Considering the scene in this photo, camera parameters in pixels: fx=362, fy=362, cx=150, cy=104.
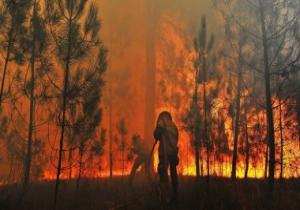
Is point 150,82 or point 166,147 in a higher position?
point 150,82

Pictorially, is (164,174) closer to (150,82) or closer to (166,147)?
(166,147)

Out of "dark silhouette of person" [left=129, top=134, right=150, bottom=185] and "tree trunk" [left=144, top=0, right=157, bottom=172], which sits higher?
"tree trunk" [left=144, top=0, right=157, bottom=172]

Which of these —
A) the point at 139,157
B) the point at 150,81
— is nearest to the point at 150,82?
the point at 150,81

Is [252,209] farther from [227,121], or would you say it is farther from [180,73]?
[180,73]

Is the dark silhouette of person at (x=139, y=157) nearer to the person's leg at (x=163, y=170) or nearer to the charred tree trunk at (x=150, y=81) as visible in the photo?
the person's leg at (x=163, y=170)

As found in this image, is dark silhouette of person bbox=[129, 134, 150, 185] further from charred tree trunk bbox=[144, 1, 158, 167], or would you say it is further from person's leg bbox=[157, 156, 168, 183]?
charred tree trunk bbox=[144, 1, 158, 167]

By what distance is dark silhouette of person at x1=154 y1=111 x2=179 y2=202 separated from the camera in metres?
7.55

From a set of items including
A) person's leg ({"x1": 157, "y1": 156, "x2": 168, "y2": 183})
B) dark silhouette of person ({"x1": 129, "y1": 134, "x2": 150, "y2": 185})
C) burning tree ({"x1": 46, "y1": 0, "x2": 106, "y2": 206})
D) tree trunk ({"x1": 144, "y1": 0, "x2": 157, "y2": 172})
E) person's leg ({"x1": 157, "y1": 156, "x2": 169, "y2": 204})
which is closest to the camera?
person's leg ({"x1": 157, "y1": 156, "x2": 169, "y2": 204})

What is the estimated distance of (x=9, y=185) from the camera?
13.6 metres

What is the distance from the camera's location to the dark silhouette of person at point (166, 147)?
297 inches

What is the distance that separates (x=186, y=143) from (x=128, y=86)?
5.15m

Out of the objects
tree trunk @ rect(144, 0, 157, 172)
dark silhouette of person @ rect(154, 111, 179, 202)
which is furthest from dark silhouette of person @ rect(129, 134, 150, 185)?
tree trunk @ rect(144, 0, 157, 172)

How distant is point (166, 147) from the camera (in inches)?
310

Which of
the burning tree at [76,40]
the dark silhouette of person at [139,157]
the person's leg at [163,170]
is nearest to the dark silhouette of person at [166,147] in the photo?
the person's leg at [163,170]
